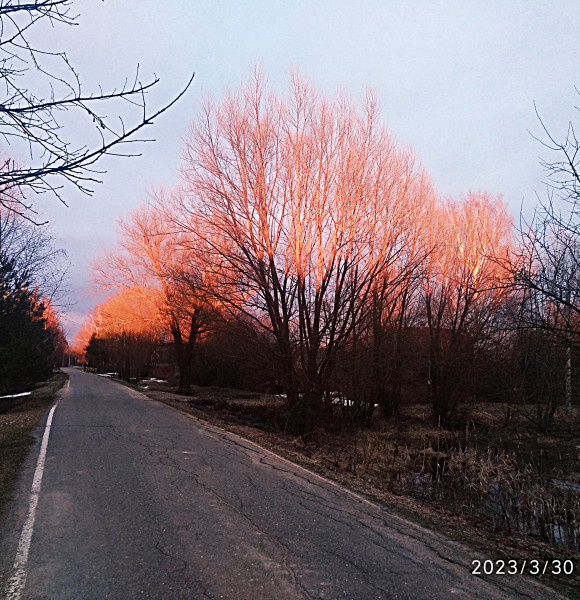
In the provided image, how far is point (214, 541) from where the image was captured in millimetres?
4805

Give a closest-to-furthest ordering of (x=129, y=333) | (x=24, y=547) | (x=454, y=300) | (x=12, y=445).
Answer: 1. (x=24, y=547)
2. (x=12, y=445)
3. (x=454, y=300)
4. (x=129, y=333)

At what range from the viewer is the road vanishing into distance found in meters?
3.93

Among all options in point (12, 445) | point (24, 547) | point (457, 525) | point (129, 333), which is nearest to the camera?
point (24, 547)

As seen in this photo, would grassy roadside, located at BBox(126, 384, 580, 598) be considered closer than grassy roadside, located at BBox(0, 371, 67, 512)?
Yes

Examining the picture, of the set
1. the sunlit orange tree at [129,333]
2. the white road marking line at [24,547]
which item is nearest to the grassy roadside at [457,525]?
the white road marking line at [24,547]

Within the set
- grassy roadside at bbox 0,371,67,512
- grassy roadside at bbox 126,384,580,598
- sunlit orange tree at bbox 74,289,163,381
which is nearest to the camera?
grassy roadside at bbox 126,384,580,598

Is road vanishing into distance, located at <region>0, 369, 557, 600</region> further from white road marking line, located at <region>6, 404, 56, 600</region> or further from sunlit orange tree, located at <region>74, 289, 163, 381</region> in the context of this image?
sunlit orange tree, located at <region>74, 289, 163, 381</region>

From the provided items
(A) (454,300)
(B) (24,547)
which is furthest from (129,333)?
(B) (24,547)

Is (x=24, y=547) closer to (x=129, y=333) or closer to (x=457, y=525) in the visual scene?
(x=457, y=525)

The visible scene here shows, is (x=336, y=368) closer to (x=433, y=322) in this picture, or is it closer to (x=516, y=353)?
(x=516, y=353)
